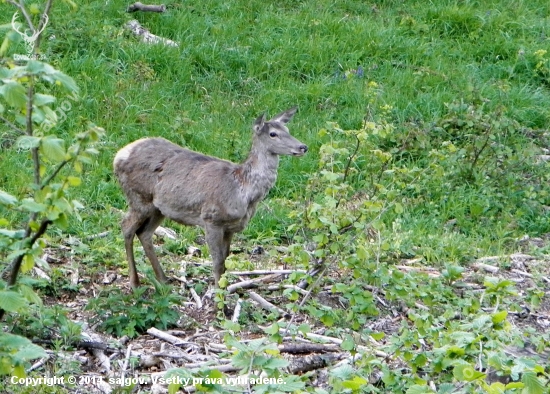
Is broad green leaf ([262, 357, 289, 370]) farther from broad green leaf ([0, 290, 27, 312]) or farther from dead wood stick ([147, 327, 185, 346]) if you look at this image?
dead wood stick ([147, 327, 185, 346])

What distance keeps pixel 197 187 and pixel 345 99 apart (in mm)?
4272

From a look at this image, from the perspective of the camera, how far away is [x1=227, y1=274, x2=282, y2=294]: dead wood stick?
732 centimetres

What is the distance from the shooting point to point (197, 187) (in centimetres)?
766

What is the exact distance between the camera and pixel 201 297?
24.4 ft

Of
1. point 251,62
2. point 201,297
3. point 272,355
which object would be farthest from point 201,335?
point 251,62

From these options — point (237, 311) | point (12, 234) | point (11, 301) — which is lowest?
point (237, 311)

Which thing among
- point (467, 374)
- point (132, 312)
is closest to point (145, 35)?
point (132, 312)

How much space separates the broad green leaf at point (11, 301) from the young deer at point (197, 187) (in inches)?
133

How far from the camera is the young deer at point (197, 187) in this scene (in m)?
7.58

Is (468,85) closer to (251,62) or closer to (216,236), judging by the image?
(251,62)

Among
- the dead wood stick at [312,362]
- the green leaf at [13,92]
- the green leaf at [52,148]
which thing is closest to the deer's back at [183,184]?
the dead wood stick at [312,362]

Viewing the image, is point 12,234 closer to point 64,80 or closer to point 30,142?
point 30,142

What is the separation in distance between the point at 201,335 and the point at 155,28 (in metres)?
6.59

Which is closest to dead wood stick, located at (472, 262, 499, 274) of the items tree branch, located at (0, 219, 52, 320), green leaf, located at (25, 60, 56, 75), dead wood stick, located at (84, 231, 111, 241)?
dead wood stick, located at (84, 231, 111, 241)
